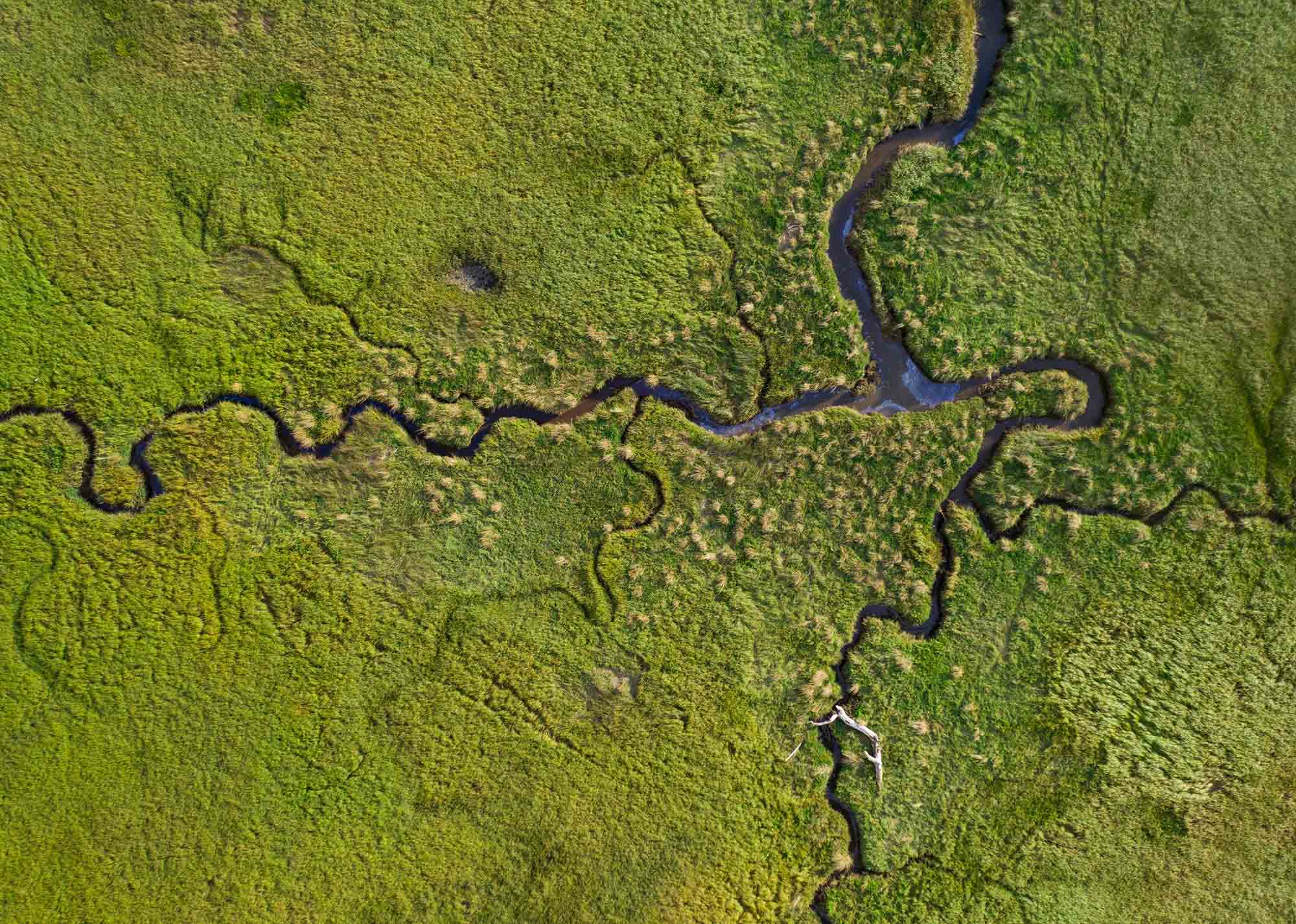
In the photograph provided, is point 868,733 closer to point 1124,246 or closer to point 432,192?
point 1124,246

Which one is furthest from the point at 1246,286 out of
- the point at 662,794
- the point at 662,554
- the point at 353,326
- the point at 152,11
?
the point at 152,11

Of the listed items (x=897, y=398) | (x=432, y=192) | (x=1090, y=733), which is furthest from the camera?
(x=897, y=398)

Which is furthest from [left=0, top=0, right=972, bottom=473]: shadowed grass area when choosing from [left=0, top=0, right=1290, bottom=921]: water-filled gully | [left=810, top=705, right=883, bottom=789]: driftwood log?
[left=810, top=705, right=883, bottom=789]: driftwood log

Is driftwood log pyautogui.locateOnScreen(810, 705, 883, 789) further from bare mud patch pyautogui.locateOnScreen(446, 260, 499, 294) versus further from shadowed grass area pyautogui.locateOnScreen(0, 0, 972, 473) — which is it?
Answer: bare mud patch pyautogui.locateOnScreen(446, 260, 499, 294)

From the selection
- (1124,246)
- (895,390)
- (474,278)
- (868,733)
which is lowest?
(868,733)

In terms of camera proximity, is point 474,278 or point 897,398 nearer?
point 474,278

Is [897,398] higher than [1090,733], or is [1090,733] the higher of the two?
[897,398]

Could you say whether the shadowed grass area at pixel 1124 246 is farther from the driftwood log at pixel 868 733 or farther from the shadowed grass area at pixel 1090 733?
the driftwood log at pixel 868 733

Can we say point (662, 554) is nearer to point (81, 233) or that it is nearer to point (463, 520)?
point (463, 520)

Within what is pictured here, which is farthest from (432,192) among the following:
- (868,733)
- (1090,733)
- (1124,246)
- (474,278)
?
(1090,733)

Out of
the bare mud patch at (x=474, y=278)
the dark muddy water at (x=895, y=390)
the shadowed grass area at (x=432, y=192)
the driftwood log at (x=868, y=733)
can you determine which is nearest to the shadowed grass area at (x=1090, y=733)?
the driftwood log at (x=868, y=733)
